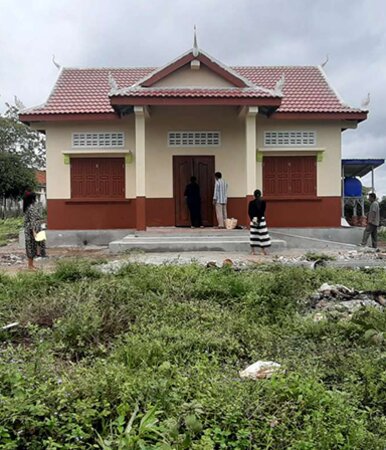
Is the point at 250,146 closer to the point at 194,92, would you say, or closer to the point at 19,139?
the point at 194,92

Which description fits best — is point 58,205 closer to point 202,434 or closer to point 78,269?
point 78,269

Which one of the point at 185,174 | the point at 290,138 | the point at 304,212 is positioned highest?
the point at 290,138

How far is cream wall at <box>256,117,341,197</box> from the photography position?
46.8 ft

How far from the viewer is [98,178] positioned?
14.3 meters

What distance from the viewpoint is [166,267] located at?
22.5 feet

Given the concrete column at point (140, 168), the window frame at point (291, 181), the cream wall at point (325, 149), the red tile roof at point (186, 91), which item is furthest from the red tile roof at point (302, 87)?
the concrete column at point (140, 168)

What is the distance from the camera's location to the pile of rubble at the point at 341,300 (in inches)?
203

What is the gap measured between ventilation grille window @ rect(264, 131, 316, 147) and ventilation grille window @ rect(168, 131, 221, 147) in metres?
1.55

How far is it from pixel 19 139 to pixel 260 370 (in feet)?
125

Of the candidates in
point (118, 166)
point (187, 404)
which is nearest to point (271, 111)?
point (118, 166)

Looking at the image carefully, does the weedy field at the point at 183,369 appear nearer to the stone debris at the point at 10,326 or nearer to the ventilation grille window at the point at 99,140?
the stone debris at the point at 10,326

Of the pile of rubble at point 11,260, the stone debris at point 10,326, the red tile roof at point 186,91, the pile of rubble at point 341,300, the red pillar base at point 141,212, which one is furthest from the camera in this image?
the red pillar base at point 141,212

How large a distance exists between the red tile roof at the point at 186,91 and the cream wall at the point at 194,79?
1.12 feet

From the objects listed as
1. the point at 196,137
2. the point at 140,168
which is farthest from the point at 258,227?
the point at 196,137
